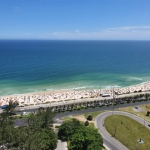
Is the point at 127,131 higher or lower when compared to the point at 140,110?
lower

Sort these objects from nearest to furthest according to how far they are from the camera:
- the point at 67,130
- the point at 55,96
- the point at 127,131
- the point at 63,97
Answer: the point at 67,130, the point at 127,131, the point at 63,97, the point at 55,96

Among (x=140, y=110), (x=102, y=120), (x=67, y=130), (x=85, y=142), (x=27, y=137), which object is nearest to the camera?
(x=27, y=137)

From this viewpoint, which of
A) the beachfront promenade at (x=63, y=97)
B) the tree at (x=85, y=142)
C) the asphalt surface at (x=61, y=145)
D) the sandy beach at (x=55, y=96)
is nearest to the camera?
the tree at (x=85, y=142)

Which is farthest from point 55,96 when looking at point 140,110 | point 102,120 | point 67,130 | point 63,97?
point 67,130

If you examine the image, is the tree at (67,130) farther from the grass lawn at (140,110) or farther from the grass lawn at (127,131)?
the grass lawn at (140,110)

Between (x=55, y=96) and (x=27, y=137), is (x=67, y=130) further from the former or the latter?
(x=55, y=96)

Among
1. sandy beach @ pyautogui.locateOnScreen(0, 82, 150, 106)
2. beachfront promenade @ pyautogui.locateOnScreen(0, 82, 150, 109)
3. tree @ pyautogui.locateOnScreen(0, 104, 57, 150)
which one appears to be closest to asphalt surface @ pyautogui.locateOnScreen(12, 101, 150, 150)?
tree @ pyautogui.locateOnScreen(0, 104, 57, 150)

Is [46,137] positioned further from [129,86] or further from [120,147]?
[129,86]

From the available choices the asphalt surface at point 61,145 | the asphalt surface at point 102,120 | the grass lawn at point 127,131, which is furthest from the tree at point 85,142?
the grass lawn at point 127,131
